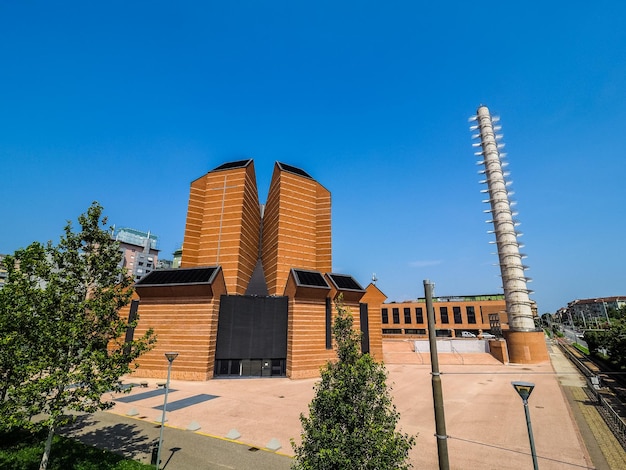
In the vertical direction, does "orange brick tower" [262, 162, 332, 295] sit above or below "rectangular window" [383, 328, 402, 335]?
above

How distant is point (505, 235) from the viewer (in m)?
57.0

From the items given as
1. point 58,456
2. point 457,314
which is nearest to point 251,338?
point 58,456

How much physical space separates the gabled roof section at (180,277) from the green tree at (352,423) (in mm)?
26308

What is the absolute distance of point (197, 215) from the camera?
44250 millimetres

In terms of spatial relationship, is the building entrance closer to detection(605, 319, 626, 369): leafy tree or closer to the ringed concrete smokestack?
detection(605, 319, 626, 369): leafy tree

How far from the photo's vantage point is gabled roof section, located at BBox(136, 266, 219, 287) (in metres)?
33.4

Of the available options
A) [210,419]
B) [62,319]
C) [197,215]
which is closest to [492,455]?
[210,419]

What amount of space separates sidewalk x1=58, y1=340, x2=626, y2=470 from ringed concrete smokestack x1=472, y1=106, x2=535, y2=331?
63.6ft

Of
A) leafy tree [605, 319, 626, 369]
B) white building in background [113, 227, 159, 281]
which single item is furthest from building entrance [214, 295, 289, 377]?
white building in background [113, 227, 159, 281]

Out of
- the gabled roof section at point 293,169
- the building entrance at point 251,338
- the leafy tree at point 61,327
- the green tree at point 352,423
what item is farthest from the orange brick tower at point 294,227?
the green tree at point 352,423

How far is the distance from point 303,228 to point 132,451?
108ft

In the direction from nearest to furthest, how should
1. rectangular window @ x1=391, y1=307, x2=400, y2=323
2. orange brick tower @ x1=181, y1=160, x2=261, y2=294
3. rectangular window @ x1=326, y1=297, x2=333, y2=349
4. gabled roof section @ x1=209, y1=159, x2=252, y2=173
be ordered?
rectangular window @ x1=326, y1=297, x2=333, y2=349 → orange brick tower @ x1=181, y1=160, x2=261, y2=294 → gabled roof section @ x1=209, y1=159, x2=252, y2=173 → rectangular window @ x1=391, y1=307, x2=400, y2=323

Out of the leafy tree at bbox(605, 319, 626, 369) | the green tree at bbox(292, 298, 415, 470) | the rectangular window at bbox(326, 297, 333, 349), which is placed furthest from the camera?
the rectangular window at bbox(326, 297, 333, 349)

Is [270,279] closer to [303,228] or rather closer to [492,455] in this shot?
[303,228]
